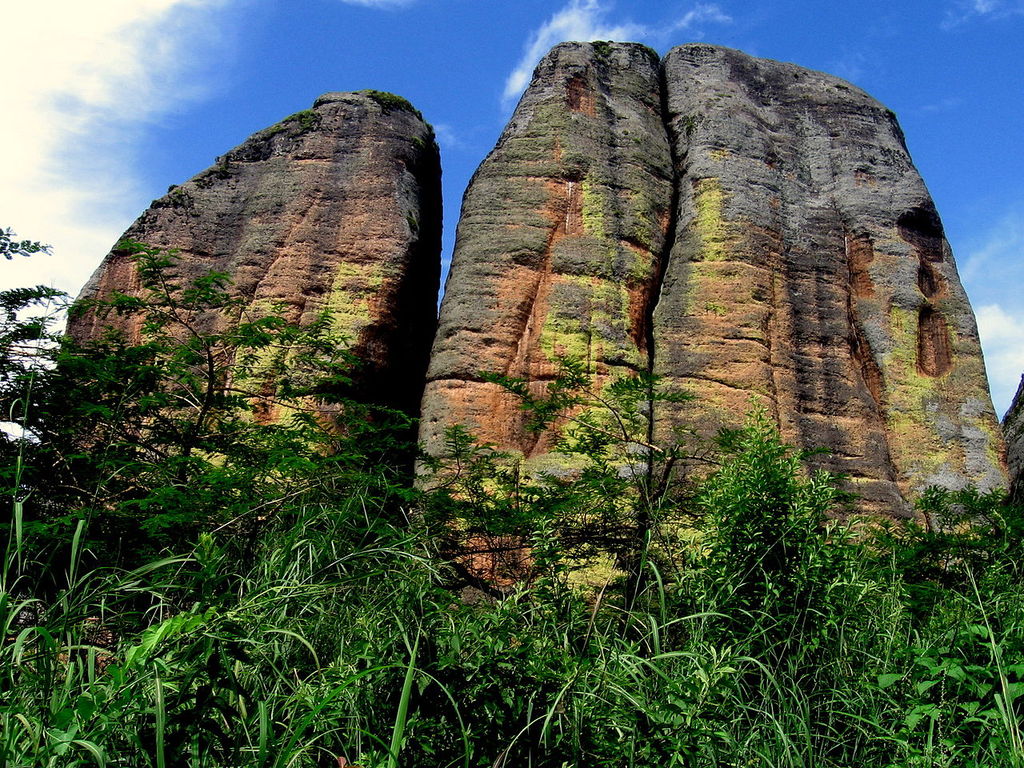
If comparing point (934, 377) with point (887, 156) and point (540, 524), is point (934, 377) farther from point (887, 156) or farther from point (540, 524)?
point (540, 524)

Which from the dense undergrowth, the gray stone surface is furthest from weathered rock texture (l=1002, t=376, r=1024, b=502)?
the dense undergrowth

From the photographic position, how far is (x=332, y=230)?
11461 mm

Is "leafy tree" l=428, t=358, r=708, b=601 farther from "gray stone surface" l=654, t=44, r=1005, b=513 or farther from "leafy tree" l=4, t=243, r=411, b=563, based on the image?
"gray stone surface" l=654, t=44, r=1005, b=513

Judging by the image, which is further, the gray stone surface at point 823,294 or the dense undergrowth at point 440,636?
the gray stone surface at point 823,294

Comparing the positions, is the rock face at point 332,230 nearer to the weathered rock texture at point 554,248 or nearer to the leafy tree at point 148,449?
the weathered rock texture at point 554,248

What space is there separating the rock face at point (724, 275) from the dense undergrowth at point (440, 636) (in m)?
3.22

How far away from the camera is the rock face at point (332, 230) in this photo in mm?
10914

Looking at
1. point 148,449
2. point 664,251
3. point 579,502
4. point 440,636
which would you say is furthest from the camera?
point 664,251

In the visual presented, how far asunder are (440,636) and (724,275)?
311 inches

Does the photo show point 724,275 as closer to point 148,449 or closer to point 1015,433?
point 1015,433

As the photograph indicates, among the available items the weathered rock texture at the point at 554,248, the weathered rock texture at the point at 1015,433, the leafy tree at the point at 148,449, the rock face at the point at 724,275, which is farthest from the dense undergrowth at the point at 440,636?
the weathered rock texture at the point at 1015,433

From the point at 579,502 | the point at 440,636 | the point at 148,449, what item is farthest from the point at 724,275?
the point at 440,636

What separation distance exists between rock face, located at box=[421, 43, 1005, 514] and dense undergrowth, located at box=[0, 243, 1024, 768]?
322 centimetres

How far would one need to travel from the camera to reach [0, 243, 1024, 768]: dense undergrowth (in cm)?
294
